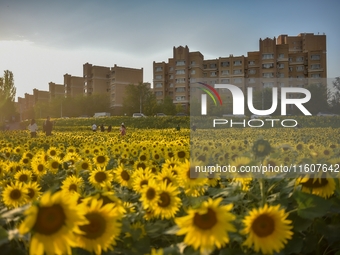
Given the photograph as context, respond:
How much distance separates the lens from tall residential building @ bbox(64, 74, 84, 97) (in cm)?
9375

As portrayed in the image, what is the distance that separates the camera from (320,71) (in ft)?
228

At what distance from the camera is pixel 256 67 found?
7156cm

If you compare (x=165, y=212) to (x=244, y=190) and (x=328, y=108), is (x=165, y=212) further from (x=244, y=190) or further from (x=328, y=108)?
(x=328, y=108)

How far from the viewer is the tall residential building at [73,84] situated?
93.8 metres

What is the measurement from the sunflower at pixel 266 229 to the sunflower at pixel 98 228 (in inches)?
19.2

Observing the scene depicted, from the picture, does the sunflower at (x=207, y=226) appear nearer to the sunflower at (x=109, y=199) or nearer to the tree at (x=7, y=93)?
the sunflower at (x=109, y=199)

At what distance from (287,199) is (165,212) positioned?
2.11 ft

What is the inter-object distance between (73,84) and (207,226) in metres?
96.7

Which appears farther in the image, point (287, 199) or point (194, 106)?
point (194, 106)

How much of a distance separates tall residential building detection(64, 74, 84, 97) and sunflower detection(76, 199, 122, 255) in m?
95.4

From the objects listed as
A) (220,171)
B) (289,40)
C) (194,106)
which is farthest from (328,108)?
(220,171)

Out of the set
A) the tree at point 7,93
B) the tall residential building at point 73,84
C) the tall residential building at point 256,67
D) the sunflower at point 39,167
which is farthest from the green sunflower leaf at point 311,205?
the tall residential building at point 73,84

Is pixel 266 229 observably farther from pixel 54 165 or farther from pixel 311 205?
pixel 54 165

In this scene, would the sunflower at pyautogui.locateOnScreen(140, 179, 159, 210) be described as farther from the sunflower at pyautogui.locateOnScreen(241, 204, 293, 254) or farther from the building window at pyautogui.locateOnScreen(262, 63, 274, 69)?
the building window at pyautogui.locateOnScreen(262, 63, 274, 69)
